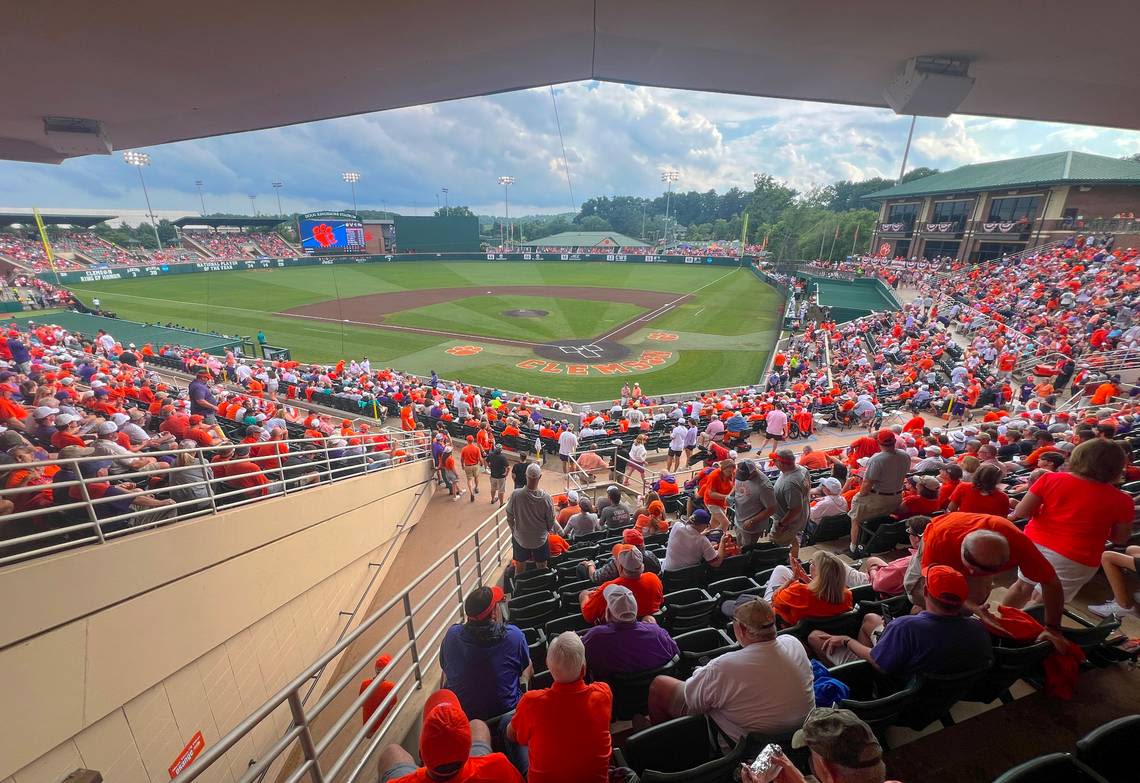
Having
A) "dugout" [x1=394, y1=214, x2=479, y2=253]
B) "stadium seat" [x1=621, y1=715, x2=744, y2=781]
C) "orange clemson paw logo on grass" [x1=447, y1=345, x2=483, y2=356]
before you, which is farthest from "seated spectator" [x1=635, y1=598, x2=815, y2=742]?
"dugout" [x1=394, y1=214, x2=479, y2=253]

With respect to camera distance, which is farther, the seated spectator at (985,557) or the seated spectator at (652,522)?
the seated spectator at (652,522)

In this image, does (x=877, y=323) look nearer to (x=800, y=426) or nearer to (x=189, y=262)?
(x=800, y=426)

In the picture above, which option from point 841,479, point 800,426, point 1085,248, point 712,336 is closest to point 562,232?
point 712,336

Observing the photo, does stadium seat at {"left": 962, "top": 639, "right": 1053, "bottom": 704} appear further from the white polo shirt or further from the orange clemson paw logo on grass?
the orange clemson paw logo on grass

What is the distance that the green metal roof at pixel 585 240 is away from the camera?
72.6m

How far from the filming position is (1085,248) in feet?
80.1

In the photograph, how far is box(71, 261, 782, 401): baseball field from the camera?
75.8 feet

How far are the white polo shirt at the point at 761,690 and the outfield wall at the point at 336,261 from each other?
43.4 m

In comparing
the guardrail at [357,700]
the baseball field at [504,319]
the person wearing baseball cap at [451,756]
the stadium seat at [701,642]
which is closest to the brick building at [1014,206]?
the baseball field at [504,319]

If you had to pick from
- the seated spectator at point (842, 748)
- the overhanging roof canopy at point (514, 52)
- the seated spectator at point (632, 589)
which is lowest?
the seated spectator at point (632, 589)

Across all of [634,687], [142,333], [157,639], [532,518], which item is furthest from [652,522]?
[142,333]

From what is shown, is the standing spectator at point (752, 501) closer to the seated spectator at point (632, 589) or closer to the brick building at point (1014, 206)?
the seated spectator at point (632, 589)

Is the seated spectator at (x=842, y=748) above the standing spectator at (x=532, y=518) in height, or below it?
above

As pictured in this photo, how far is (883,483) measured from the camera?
17.4ft
